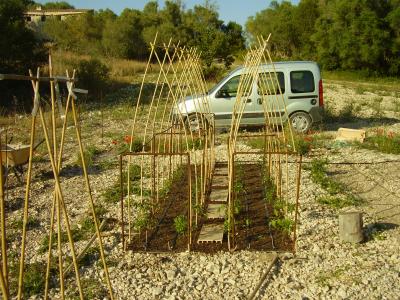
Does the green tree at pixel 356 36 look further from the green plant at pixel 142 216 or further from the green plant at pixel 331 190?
the green plant at pixel 142 216

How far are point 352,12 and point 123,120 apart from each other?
2123 cm

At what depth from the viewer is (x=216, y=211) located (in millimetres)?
5992

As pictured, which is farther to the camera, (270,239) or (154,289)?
(270,239)

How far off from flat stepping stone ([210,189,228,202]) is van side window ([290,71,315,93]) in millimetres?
5202

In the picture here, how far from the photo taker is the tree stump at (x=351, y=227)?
4926 mm

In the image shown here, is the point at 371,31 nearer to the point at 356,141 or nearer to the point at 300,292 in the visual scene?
the point at 356,141

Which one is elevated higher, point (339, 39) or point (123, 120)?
point (339, 39)

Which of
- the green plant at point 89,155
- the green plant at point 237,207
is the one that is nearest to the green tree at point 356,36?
the green plant at point 89,155

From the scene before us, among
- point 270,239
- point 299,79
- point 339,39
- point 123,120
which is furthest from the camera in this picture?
point 339,39

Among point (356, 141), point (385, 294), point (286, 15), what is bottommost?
point (385, 294)

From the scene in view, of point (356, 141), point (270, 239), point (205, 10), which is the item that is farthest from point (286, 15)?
point (270, 239)

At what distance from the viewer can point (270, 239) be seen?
200 inches

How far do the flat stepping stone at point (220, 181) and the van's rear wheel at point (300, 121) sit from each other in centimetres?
439

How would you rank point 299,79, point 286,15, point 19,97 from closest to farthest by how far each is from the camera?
point 299,79, point 19,97, point 286,15
